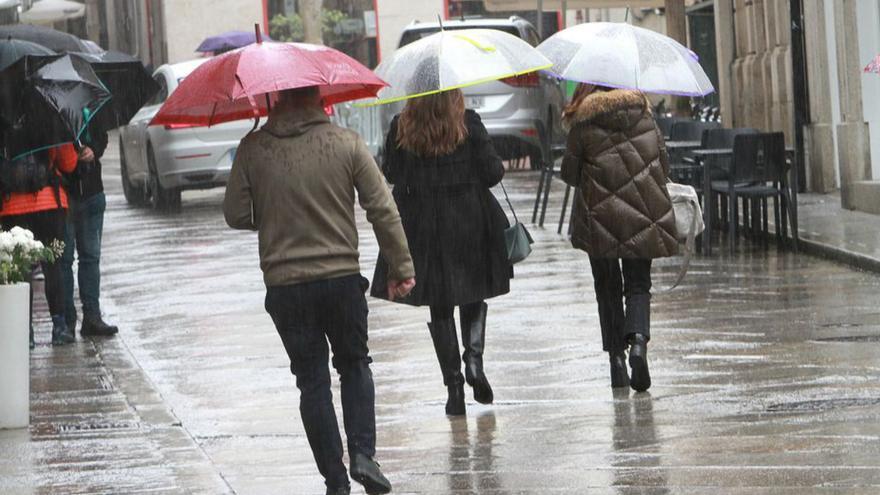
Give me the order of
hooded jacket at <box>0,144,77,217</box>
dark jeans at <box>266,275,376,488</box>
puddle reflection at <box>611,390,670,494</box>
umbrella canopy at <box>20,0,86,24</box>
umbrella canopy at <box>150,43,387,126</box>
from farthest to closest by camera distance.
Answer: umbrella canopy at <box>20,0,86,24</box> < hooded jacket at <box>0,144,77,217</box> < puddle reflection at <box>611,390,670,494</box> < dark jeans at <box>266,275,376,488</box> < umbrella canopy at <box>150,43,387,126</box>

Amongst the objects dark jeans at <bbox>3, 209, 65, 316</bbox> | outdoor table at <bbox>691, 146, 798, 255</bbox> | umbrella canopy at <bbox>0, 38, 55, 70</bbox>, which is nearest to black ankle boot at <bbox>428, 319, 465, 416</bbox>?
umbrella canopy at <bbox>0, 38, 55, 70</bbox>

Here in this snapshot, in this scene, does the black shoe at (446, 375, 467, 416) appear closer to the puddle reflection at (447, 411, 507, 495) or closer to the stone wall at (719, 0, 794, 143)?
the puddle reflection at (447, 411, 507, 495)

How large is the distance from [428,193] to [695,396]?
1622 millimetres

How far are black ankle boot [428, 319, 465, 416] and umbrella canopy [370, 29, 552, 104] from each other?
109 centimetres

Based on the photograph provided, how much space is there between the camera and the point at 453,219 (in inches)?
360

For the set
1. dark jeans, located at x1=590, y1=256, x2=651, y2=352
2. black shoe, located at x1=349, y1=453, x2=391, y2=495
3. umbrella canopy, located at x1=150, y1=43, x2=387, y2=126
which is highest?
umbrella canopy, located at x1=150, y1=43, x2=387, y2=126

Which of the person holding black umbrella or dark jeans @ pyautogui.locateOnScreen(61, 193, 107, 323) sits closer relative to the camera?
the person holding black umbrella

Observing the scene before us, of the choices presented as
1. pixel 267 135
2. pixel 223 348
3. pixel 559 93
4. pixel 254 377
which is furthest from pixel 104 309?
pixel 559 93

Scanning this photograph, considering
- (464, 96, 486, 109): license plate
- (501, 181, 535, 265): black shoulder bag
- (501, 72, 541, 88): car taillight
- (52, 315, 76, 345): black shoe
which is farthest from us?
(464, 96, 486, 109): license plate

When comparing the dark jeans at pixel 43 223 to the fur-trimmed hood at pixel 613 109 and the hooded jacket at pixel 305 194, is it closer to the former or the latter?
the fur-trimmed hood at pixel 613 109

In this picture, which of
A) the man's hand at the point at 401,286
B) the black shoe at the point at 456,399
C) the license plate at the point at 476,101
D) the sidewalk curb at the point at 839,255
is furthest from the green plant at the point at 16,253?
the license plate at the point at 476,101

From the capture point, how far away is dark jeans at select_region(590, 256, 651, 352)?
383 inches

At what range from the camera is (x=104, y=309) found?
14742 mm

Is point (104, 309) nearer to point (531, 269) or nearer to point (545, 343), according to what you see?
point (531, 269)
